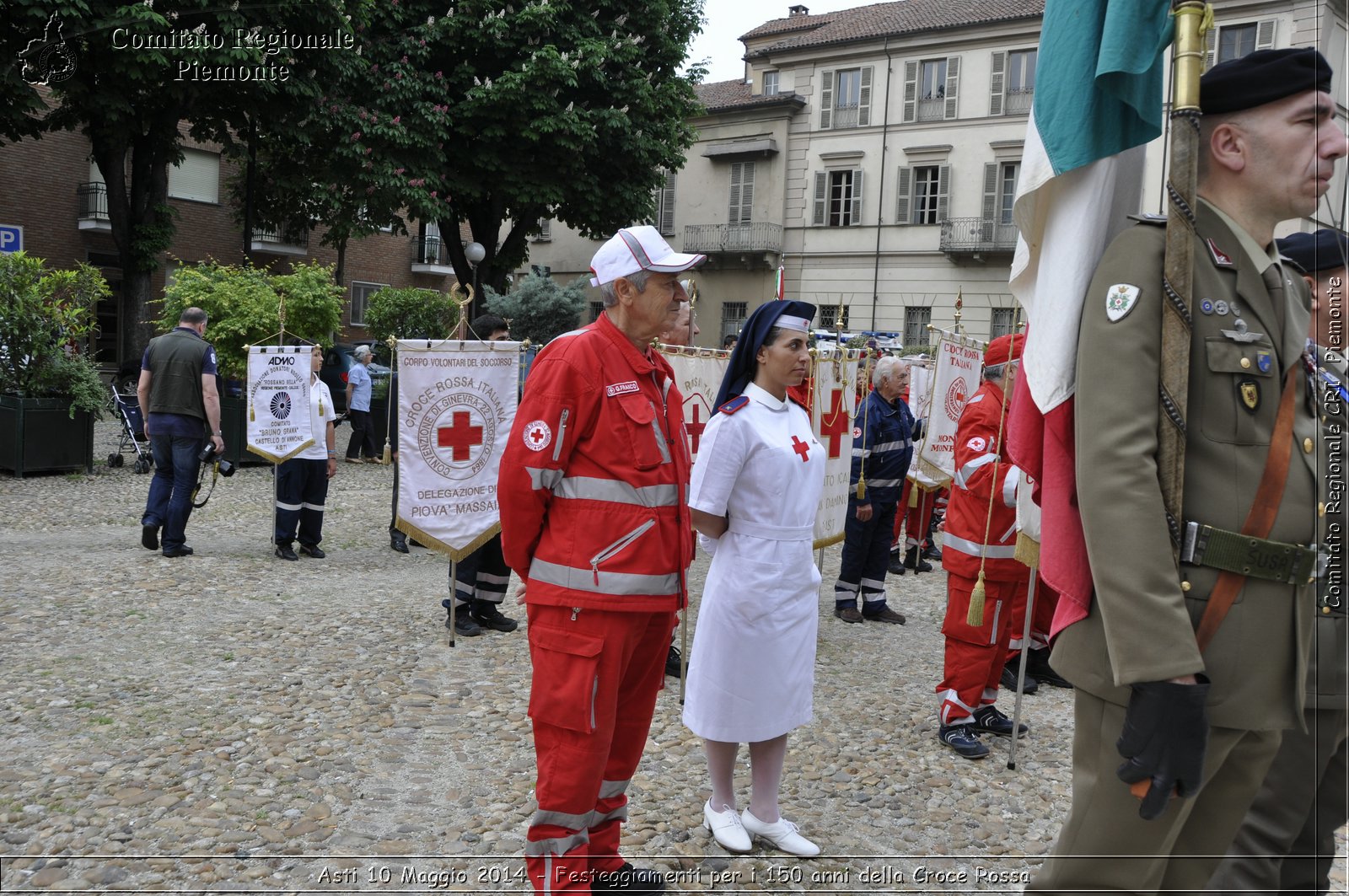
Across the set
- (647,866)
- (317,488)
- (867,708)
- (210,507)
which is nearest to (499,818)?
(647,866)

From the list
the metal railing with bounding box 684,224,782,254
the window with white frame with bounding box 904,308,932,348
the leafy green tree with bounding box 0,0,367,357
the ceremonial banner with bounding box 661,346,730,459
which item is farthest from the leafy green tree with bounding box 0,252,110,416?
the window with white frame with bounding box 904,308,932,348

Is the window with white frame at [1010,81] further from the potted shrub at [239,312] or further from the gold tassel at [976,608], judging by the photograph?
the gold tassel at [976,608]

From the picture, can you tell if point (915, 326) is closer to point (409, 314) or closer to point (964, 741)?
point (409, 314)

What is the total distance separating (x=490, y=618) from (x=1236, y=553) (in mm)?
5784

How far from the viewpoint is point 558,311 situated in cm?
2416

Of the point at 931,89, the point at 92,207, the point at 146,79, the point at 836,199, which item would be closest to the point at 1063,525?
the point at 146,79

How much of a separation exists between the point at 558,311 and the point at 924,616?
1707 centimetres

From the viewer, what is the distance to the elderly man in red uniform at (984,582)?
507cm

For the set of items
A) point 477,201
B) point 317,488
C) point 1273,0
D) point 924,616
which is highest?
point 1273,0

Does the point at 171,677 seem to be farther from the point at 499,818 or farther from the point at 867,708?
the point at 867,708

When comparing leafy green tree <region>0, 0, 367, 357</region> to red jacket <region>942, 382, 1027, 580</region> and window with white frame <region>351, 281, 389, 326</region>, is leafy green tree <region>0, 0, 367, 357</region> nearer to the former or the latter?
window with white frame <region>351, 281, 389, 326</region>

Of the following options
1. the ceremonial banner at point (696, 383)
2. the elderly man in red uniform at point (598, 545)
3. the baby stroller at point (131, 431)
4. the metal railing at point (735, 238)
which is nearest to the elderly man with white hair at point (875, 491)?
the ceremonial banner at point (696, 383)

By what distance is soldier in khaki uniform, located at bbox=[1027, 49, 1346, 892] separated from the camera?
1.92m

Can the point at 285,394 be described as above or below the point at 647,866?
above
